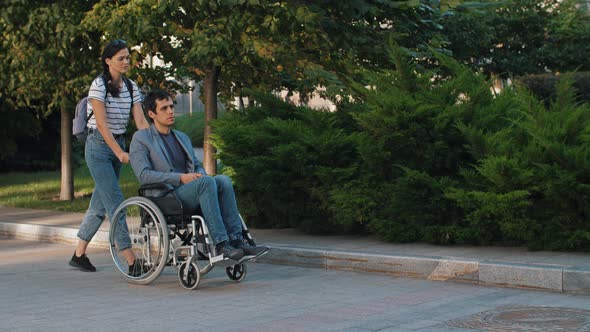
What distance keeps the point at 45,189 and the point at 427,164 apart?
36.8 ft

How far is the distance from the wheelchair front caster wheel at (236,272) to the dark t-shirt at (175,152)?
2.86ft

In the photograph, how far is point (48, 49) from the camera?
1422 centimetres

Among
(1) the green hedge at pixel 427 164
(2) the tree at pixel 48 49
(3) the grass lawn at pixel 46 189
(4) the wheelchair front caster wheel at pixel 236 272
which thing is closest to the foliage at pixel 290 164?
(1) the green hedge at pixel 427 164

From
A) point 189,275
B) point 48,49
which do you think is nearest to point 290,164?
point 189,275

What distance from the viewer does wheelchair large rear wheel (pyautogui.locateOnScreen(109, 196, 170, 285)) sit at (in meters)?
7.39

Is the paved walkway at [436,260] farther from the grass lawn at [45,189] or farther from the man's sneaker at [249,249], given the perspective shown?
the grass lawn at [45,189]

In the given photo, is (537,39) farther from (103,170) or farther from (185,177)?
(185,177)

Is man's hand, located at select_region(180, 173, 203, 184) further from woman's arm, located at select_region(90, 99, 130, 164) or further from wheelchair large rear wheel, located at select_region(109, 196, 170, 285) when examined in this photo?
woman's arm, located at select_region(90, 99, 130, 164)

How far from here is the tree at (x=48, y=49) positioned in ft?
45.8

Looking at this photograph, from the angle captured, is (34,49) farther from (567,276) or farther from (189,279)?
(567,276)

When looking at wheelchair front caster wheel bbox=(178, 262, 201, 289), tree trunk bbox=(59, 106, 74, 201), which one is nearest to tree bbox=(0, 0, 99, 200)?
tree trunk bbox=(59, 106, 74, 201)

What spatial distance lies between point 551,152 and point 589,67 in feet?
92.4

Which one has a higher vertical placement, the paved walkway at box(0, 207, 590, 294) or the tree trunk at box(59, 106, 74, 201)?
Answer: the tree trunk at box(59, 106, 74, 201)

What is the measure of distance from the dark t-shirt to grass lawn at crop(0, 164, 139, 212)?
20.2ft
